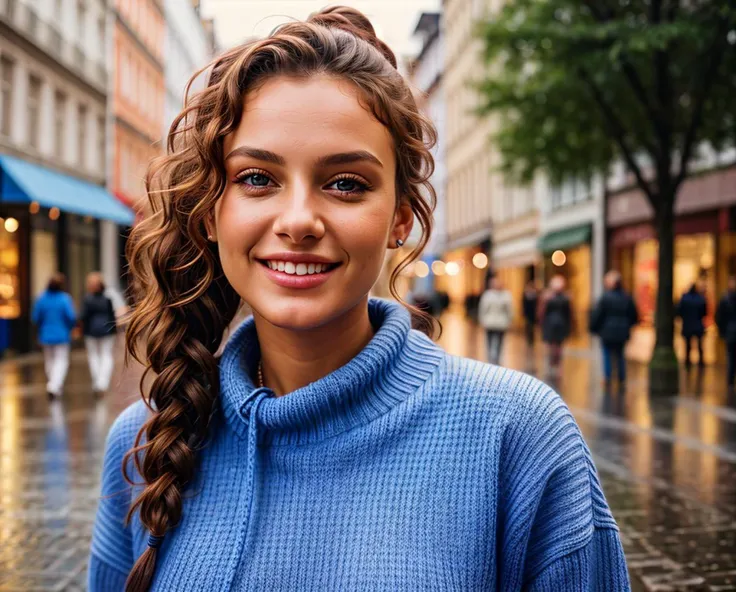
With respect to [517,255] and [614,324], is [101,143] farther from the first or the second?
[614,324]

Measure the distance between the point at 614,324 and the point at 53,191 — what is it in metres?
13.7

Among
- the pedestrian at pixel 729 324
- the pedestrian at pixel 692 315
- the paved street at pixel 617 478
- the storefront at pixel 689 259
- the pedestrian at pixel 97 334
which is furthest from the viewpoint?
the storefront at pixel 689 259

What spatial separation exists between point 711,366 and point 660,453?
9504 mm

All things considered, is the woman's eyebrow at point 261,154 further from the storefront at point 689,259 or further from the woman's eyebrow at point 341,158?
the storefront at point 689,259

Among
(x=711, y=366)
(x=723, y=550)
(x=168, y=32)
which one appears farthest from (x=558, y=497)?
(x=168, y=32)

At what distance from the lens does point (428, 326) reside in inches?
87.9

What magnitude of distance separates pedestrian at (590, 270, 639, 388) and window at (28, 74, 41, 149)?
1510cm

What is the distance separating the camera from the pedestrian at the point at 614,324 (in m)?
14.2

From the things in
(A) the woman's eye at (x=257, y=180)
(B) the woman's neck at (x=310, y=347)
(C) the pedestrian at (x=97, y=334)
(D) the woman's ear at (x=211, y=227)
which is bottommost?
(C) the pedestrian at (x=97, y=334)

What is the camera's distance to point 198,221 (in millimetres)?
1777

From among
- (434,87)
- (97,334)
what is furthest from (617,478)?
(434,87)

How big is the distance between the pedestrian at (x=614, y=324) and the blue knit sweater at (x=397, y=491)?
13.0 metres

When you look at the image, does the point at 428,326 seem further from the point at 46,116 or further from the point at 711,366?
the point at 46,116

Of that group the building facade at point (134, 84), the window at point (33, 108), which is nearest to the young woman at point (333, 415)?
the window at point (33, 108)
